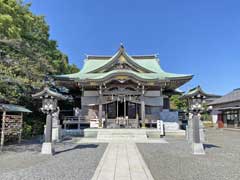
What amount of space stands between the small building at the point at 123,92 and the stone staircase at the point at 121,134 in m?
1.39

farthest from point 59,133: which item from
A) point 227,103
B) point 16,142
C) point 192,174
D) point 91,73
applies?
point 227,103

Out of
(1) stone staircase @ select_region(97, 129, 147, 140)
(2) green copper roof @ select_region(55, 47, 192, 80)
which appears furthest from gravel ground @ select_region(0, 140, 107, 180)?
(2) green copper roof @ select_region(55, 47, 192, 80)

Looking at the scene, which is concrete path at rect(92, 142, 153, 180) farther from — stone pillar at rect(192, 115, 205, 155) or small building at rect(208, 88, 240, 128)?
small building at rect(208, 88, 240, 128)

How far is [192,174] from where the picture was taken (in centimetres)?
505

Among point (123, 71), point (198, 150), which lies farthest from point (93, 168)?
point (123, 71)

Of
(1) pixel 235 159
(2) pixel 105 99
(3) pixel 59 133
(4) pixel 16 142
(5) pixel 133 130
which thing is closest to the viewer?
(1) pixel 235 159

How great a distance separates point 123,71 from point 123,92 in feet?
5.60

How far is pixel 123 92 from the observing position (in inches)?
Result: 606

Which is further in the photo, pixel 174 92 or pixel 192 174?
pixel 174 92

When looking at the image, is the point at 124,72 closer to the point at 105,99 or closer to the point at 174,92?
the point at 105,99

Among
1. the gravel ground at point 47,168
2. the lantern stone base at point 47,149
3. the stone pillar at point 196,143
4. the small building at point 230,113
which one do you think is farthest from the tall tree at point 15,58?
the small building at point 230,113

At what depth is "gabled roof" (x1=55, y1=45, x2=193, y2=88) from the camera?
14942 mm

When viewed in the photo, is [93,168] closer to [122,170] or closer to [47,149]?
[122,170]

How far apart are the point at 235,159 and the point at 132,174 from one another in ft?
14.2
